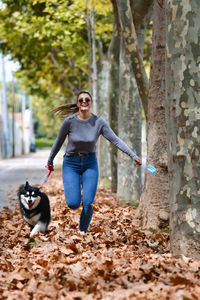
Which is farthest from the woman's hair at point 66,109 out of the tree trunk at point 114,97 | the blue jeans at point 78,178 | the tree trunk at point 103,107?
the tree trunk at point 103,107

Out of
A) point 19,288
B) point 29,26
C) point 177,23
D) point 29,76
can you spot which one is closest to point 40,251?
point 19,288

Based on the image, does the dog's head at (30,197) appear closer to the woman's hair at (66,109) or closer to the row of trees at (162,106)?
the woman's hair at (66,109)

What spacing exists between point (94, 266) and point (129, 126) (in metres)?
7.14

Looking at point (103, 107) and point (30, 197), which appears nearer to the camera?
point (30, 197)

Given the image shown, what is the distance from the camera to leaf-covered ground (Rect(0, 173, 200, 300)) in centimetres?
388

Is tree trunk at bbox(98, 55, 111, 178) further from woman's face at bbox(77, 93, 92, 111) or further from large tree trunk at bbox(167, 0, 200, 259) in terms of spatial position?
large tree trunk at bbox(167, 0, 200, 259)

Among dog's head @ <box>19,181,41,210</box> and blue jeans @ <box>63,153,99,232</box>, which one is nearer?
blue jeans @ <box>63,153,99,232</box>

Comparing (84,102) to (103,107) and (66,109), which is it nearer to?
(66,109)

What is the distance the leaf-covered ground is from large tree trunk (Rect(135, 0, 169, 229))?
0.40 meters

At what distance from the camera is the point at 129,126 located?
1152cm

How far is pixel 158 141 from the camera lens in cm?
741

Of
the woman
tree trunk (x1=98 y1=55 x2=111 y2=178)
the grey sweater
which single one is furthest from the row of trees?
tree trunk (x1=98 y1=55 x2=111 y2=178)

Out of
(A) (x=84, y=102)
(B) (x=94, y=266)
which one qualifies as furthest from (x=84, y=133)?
(B) (x=94, y=266)

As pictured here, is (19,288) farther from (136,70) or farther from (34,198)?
(136,70)
